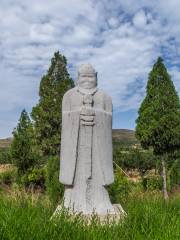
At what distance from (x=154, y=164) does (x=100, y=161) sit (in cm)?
1525

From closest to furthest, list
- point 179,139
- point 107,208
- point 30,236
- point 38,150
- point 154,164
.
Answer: point 30,236, point 107,208, point 179,139, point 38,150, point 154,164

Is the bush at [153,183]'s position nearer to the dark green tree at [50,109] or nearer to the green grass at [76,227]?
the dark green tree at [50,109]

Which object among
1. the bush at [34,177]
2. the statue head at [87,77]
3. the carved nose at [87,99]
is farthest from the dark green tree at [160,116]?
the carved nose at [87,99]

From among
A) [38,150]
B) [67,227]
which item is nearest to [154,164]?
[38,150]

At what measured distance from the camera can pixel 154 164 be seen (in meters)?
21.2

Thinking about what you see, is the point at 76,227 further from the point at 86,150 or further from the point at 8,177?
the point at 8,177

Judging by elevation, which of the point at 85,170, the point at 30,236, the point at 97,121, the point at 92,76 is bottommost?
the point at 30,236

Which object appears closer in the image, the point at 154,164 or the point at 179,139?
the point at 179,139

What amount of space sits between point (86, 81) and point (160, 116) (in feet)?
26.0

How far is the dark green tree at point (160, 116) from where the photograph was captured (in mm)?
13766

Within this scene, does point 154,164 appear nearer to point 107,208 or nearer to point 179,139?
point 179,139

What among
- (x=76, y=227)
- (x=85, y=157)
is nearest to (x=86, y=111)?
(x=85, y=157)

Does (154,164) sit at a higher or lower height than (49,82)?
lower

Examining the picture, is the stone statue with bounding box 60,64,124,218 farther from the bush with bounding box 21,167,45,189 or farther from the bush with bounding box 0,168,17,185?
the bush with bounding box 0,168,17,185
